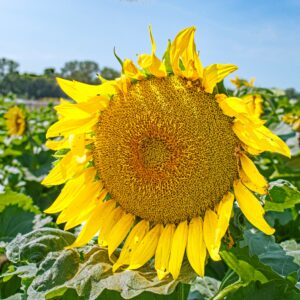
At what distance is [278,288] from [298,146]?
2.44 m

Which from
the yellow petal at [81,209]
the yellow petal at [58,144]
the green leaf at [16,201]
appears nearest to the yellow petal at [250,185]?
the yellow petal at [81,209]

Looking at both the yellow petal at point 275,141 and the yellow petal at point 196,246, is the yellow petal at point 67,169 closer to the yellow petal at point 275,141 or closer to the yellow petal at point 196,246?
the yellow petal at point 196,246

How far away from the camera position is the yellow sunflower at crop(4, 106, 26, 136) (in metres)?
6.64

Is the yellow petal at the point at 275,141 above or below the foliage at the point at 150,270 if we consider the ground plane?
above

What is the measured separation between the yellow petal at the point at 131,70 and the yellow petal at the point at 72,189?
0.35 m

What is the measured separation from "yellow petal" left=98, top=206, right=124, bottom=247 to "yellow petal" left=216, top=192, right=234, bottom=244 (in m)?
0.36

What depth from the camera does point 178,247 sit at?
1.73 metres

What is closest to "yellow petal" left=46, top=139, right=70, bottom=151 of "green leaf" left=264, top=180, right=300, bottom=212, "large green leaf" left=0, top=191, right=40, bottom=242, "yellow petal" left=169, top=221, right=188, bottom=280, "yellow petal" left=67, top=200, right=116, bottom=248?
"yellow petal" left=67, top=200, right=116, bottom=248

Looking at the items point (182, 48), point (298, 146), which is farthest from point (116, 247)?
point (298, 146)

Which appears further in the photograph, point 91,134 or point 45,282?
point 91,134

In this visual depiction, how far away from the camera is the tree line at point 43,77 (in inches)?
104

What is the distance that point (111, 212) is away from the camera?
1.86 m

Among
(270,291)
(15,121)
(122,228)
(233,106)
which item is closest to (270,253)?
Result: (270,291)

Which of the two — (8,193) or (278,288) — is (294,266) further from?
(8,193)
